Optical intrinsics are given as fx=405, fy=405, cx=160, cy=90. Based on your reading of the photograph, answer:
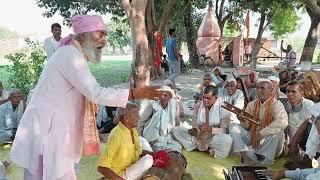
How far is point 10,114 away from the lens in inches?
246

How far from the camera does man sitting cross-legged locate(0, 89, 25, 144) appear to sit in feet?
20.3

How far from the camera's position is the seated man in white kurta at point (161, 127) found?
5.50m

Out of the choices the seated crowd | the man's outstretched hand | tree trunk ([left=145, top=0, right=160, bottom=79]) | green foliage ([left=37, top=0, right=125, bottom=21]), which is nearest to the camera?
the man's outstretched hand

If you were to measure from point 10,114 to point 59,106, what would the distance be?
4.00m

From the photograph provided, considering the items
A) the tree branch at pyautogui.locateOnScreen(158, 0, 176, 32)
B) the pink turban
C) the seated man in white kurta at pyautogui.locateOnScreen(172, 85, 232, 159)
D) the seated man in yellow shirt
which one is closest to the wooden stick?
the seated man in white kurta at pyautogui.locateOnScreen(172, 85, 232, 159)

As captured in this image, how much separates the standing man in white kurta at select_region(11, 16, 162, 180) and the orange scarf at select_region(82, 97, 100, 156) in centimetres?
4

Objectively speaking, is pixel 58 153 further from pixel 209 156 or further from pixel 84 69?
pixel 209 156

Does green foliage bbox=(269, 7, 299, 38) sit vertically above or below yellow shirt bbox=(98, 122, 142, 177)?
above

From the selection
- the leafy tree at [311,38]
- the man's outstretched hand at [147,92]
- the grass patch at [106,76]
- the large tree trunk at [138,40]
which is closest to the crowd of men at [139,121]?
the man's outstretched hand at [147,92]

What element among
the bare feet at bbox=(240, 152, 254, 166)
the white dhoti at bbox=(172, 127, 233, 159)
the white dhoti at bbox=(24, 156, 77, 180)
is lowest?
the bare feet at bbox=(240, 152, 254, 166)

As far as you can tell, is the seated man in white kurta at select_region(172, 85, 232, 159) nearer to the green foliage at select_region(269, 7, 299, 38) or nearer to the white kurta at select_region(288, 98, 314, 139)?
the white kurta at select_region(288, 98, 314, 139)

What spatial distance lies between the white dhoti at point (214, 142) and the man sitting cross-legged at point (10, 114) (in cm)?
246

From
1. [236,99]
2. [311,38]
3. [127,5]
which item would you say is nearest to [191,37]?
[311,38]

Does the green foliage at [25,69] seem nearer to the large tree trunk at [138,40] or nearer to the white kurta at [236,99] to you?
the large tree trunk at [138,40]
